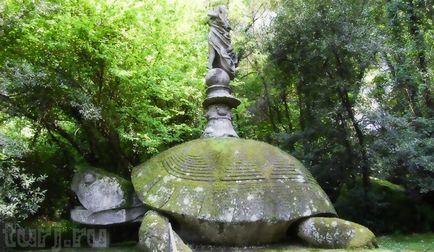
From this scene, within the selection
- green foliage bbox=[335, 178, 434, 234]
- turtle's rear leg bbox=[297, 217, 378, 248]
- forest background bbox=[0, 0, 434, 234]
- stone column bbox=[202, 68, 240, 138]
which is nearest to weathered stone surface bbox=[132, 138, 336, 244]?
turtle's rear leg bbox=[297, 217, 378, 248]

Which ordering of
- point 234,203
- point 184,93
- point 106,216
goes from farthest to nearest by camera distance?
point 184,93 < point 106,216 < point 234,203

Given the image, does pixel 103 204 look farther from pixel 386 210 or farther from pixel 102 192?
pixel 386 210

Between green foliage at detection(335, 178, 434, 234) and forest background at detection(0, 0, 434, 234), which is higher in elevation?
forest background at detection(0, 0, 434, 234)

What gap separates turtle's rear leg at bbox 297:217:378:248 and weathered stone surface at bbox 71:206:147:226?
256 cm

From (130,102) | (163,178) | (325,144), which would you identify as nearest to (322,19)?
(325,144)

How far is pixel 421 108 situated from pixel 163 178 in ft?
25.5

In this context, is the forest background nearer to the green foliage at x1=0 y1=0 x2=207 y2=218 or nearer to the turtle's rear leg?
the green foliage at x1=0 y1=0 x2=207 y2=218

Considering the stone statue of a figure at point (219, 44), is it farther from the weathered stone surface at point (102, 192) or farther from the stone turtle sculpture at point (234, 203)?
the weathered stone surface at point (102, 192)

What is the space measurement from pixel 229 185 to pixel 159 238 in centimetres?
124

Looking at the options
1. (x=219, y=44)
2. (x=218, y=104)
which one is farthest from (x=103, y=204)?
(x=219, y=44)

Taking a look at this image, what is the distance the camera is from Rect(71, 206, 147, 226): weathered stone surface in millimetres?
5883

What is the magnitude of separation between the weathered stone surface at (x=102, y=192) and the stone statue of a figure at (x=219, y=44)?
268 cm

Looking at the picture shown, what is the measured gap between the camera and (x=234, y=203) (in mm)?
5227

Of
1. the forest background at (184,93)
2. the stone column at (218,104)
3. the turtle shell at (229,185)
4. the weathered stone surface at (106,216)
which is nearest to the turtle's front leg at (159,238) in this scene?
the turtle shell at (229,185)
